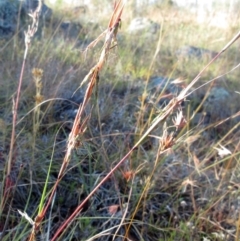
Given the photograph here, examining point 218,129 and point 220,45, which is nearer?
point 218,129

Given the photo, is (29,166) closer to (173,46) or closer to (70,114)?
(70,114)

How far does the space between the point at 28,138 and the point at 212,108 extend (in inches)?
58.7

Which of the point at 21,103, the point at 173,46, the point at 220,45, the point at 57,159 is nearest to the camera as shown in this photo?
the point at 57,159

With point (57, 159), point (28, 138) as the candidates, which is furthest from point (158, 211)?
point (28, 138)

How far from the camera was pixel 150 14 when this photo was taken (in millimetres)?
5820

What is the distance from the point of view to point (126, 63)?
3.21 m

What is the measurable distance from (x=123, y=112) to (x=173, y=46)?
213 centimetres

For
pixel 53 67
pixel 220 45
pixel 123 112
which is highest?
pixel 53 67

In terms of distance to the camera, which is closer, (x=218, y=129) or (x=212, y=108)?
(x=218, y=129)

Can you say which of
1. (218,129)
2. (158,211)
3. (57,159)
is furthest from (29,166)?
(218,129)

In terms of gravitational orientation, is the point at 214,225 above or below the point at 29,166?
below

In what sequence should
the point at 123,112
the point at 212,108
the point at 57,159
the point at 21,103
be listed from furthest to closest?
the point at 212,108 → the point at 123,112 → the point at 21,103 → the point at 57,159

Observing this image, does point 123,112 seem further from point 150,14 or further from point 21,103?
point 150,14

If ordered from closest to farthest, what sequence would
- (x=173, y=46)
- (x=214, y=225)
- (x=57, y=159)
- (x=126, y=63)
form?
(x=214, y=225) → (x=57, y=159) → (x=126, y=63) → (x=173, y=46)
